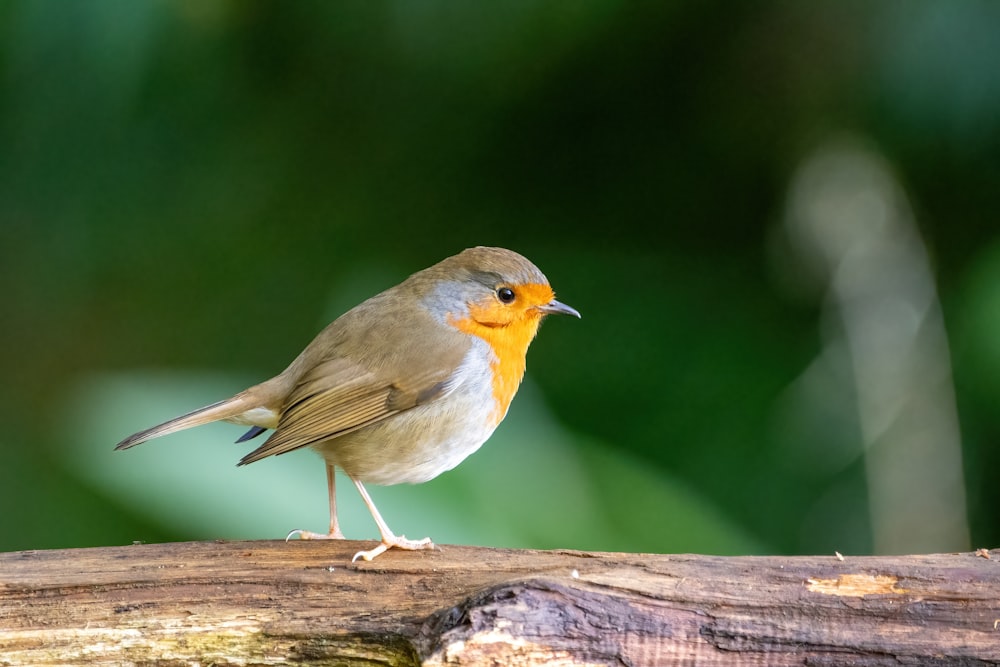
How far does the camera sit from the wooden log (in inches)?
80.9

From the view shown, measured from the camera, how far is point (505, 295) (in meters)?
3.22

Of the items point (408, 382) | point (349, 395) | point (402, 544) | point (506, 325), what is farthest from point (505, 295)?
point (402, 544)

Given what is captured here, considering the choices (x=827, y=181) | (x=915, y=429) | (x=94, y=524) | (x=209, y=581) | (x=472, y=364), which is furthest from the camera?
(x=827, y=181)

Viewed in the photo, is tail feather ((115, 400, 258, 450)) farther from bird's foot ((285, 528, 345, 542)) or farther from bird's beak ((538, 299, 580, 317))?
bird's beak ((538, 299, 580, 317))

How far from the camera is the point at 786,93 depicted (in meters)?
4.60

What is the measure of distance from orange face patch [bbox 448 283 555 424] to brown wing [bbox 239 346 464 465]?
13cm

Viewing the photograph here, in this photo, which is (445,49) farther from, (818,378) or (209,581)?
(209,581)

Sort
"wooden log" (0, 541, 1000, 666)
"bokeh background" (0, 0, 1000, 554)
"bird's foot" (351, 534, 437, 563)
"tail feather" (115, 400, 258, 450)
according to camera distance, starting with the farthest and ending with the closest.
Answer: "bokeh background" (0, 0, 1000, 554) < "tail feather" (115, 400, 258, 450) < "bird's foot" (351, 534, 437, 563) < "wooden log" (0, 541, 1000, 666)

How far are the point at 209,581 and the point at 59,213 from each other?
126 inches

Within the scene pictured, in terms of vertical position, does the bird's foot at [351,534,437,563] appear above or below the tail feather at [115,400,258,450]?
below

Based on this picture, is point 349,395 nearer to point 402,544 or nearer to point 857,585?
point 402,544

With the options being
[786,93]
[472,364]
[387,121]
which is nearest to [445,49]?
[387,121]

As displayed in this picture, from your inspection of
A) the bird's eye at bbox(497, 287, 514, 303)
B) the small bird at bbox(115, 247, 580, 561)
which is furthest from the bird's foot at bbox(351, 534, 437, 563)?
the bird's eye at bbox(497, 287, 514, 303)

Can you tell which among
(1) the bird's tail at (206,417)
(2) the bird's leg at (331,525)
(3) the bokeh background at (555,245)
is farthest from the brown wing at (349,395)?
(3) the bokeh background at (555,245)
